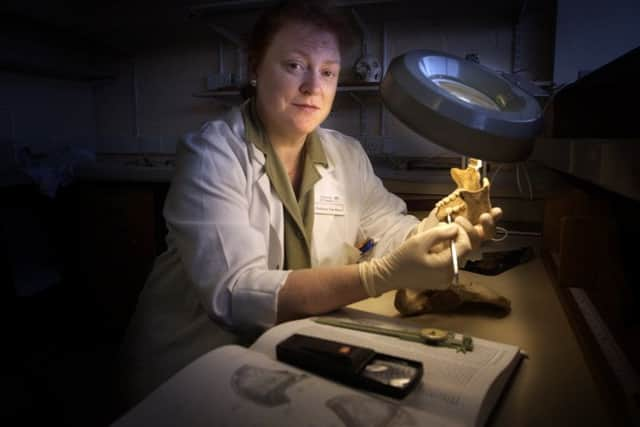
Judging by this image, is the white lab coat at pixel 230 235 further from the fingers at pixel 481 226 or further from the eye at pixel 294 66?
the fingers at pixel 481 226

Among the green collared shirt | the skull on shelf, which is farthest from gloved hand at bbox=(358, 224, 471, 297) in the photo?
the skull on shelf

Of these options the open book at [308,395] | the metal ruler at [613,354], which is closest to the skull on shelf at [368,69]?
the metal ruler at [613,354]

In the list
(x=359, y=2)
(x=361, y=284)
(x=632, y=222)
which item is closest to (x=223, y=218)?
(x=361, y=284)

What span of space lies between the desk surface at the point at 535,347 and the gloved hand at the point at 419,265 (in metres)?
0.08

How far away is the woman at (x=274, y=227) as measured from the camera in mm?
866

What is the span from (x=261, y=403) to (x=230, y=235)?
43cm

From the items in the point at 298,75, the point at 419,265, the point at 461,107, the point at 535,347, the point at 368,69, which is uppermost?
the point at 368,69

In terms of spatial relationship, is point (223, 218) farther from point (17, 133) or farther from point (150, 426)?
point (17, 133)

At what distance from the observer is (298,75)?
1.07 m

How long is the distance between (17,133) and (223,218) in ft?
8.58

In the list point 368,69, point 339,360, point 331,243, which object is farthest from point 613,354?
point 368,69

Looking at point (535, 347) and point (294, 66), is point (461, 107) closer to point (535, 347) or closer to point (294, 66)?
point (535, 347)

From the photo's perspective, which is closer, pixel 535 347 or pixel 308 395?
pixel 308 395

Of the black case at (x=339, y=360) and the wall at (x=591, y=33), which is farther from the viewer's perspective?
the wall at (x=591, y=33)
